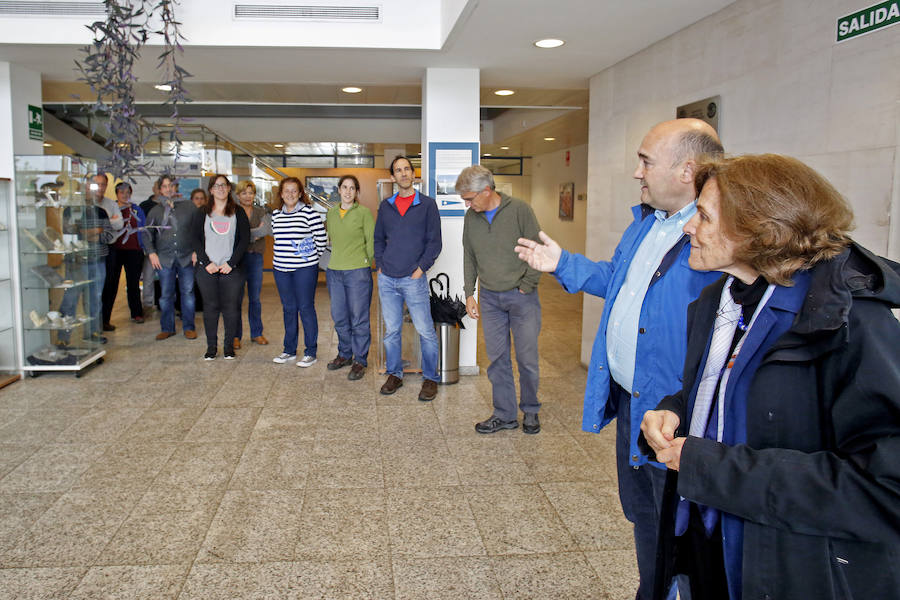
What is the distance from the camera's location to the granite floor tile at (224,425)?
168 inches

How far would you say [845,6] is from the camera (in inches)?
116

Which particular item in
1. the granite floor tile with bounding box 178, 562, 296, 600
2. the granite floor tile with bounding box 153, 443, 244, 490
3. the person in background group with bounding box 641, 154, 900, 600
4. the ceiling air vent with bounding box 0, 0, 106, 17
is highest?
the ceiling air vent with bounding box 0, 0, 106, 17

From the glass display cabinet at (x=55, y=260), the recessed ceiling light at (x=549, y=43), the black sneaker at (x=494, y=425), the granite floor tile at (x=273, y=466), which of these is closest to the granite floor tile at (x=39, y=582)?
the granite floor tile at (x=273, y=466)

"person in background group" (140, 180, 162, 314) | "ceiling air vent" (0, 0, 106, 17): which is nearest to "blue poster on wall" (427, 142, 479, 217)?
"ceiling air vent" (0, 0, 106, 17)

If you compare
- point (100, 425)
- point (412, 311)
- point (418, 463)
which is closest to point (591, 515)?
point (418, 463)

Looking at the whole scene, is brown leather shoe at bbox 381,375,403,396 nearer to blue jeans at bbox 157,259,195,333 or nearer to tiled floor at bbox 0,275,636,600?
tiled floor at bbox 0,275,636,600

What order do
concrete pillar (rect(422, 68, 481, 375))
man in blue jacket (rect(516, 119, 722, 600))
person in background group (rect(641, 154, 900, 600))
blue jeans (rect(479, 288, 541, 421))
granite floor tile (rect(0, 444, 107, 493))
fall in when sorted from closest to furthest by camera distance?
1. person in background group (rect(641, 154, 900, 600))
2. man in blue jacket (rect(516, 119, 722, 600))
3. granite floor tile (rect(0, 444, 107, 493))
4. blue jeans (rect(479, 288, 541, 421))
5. concrete pillar (rect(422, 68, 481, 375))

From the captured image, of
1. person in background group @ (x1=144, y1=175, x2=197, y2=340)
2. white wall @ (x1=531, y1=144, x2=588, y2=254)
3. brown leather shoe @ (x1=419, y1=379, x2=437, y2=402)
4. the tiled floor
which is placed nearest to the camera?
the tiled floor

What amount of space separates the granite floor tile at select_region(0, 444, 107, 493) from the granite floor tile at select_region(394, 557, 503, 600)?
201cm

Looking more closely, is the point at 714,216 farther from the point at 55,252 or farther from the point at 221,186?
the point at 55,252

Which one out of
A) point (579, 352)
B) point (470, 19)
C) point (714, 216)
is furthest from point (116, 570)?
point (579, 352)

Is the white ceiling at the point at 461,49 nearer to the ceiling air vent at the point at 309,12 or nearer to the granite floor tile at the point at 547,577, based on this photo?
the ceiling air vent at the point at 309,12

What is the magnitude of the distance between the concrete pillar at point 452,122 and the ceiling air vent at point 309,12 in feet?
3.05

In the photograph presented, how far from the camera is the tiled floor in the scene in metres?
2.66
